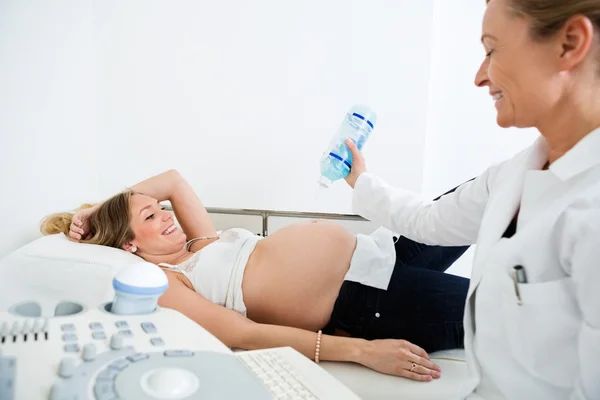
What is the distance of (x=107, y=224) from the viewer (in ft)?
4.83

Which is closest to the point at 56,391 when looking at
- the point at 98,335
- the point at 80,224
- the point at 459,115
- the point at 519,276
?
the point at 98,335

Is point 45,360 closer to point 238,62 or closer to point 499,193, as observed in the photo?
point 499,193

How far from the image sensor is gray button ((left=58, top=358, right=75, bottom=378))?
555 mm

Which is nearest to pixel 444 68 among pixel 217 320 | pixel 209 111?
pixel 209 111

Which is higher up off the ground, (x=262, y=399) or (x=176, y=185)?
(x=176, y=185)

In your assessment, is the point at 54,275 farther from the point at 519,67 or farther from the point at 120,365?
the point at 519,67

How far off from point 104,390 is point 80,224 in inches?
43.3

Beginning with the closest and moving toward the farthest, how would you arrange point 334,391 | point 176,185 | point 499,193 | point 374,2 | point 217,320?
point 334,391 < point 499,193 < point 217,320 < point 176,185 < point 374,2

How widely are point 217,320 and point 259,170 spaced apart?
1.00 metres

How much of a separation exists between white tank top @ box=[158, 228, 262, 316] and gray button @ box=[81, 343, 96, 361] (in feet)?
2.40

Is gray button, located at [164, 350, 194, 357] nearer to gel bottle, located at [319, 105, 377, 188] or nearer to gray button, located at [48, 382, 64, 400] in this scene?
gray button, located at [48, 382, 64, 400]

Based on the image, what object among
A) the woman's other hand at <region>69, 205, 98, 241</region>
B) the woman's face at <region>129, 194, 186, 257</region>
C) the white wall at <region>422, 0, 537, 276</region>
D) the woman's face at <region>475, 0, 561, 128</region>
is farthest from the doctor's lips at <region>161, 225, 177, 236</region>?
the white wall at <region>422, 0, 537, 276</region>

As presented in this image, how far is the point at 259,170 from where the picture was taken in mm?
2109

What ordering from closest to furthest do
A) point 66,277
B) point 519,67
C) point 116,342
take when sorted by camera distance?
1. point 116,342
2. point 519,67
3. point 66,277
